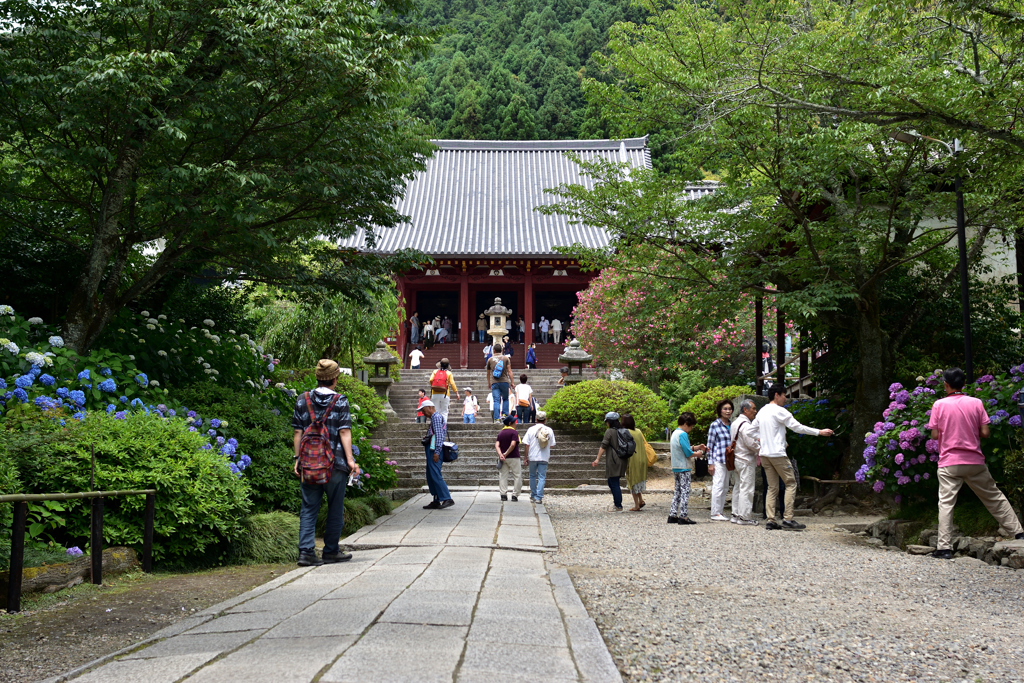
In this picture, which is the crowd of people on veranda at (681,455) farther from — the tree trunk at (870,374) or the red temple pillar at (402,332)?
the red temple pillar at (402,332)

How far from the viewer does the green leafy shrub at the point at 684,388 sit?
1850cm

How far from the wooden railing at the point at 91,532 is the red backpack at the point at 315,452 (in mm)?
1061

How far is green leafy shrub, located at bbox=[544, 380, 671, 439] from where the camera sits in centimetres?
1537

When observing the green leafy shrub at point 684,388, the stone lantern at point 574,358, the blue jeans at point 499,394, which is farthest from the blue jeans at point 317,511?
the stone lantern at point 574,358

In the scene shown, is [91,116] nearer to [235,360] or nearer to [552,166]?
[235,360]

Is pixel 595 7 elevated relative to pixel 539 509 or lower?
elevated

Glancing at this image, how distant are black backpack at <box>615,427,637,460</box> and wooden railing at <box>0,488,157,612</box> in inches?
254

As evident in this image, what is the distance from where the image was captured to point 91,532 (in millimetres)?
5262

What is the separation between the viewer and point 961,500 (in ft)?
24.9

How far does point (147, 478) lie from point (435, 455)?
4.27 metres

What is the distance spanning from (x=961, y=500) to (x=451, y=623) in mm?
5987

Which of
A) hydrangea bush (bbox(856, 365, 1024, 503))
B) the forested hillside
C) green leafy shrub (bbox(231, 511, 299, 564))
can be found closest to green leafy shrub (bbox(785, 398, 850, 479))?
hydrangea bush (bbox(856, 365, 1024, 503))

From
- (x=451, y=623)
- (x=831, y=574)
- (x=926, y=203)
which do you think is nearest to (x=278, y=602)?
(x=451, y=623)

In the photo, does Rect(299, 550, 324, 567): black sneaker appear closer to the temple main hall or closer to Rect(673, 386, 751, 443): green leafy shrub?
Rect(673, 386, 751, 443): green leafy shrub
